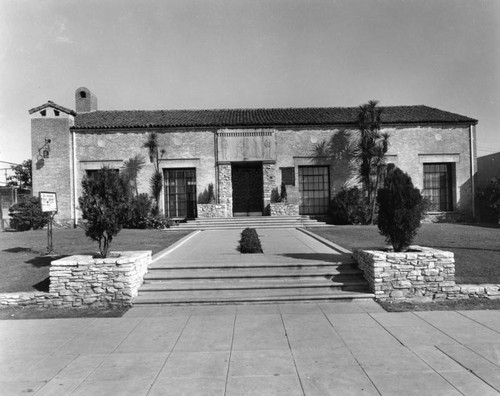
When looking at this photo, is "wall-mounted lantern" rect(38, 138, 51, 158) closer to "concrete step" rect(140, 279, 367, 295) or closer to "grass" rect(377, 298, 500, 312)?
"concrete step" rect(140, 279, 367, 295)

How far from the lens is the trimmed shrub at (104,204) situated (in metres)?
7.09

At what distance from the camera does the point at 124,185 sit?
7363 mm

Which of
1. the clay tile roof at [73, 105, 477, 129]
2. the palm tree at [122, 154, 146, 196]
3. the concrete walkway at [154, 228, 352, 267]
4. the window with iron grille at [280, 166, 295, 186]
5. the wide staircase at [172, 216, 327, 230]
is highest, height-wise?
the clay tile roof at [73, 105, 477, 129]

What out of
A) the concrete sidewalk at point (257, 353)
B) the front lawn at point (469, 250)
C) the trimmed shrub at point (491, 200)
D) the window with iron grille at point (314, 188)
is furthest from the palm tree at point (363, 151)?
the concrete sidewalk at point (257, 353)

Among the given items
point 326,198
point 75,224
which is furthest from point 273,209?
point 75,224

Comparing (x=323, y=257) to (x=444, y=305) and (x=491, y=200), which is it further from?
(x=491, y=200)

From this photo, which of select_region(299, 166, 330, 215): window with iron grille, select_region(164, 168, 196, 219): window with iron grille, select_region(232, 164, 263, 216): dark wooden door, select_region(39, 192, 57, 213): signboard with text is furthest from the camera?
select_region(232, 164, 263, 216): dark wooden door

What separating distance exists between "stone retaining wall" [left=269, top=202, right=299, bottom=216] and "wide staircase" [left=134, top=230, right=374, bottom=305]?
10.1 meters

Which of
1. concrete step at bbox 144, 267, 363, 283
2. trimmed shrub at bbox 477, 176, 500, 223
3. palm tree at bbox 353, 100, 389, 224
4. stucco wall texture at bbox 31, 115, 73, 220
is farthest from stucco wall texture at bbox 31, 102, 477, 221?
concrete step at bbox 144, 267, 363, 283

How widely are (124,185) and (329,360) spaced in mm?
5250

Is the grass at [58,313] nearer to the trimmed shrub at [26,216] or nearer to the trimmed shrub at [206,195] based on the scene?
the trimmed shrub at [26,216]

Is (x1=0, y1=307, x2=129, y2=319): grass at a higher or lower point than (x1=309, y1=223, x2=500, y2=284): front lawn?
lower

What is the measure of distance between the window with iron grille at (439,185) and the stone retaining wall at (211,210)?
38.1 ft

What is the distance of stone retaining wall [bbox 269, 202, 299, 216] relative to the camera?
18.4m
